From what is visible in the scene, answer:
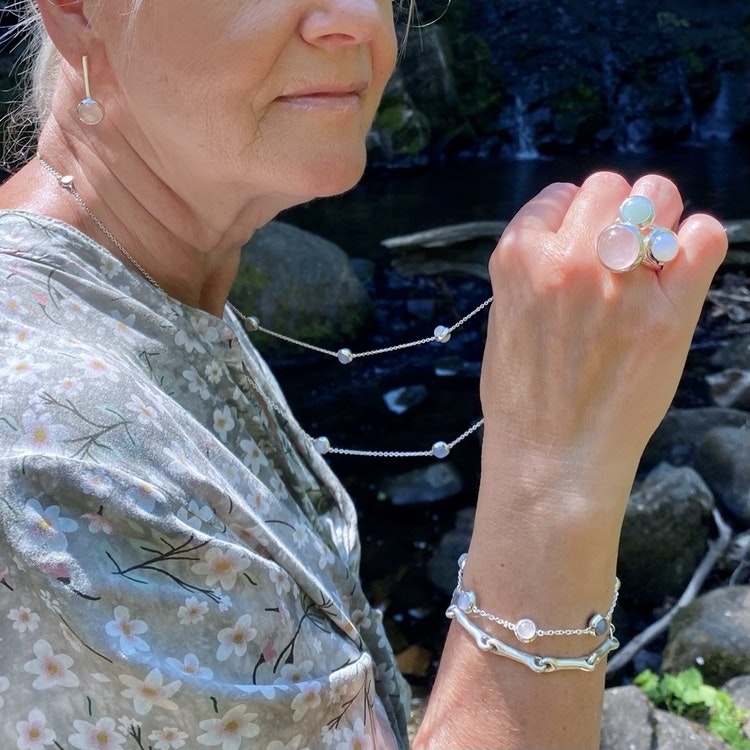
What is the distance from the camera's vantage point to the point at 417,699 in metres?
3.50

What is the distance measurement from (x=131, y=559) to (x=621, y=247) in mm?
600

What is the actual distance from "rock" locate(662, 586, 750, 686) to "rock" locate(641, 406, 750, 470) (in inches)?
53.3

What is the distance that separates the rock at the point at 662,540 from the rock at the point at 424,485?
1.09 metres

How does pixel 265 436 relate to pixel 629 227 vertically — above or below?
below

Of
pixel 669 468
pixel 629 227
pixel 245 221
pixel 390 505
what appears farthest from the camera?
pixel 390 505

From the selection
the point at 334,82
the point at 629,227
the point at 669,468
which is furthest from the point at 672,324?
the point at 669,468

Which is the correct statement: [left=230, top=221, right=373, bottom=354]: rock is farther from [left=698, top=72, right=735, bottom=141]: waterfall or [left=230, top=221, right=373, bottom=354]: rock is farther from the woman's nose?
[left=698, top=72, right=735, bottom=141]: waterfall

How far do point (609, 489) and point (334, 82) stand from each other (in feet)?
2.02

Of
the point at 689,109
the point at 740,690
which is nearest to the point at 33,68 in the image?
the point at 740,690

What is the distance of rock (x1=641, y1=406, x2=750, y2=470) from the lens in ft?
15.9

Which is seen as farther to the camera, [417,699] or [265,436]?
[417,699]

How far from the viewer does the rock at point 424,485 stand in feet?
15.8

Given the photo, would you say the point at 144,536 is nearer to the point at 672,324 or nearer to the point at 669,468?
the point at 672,324

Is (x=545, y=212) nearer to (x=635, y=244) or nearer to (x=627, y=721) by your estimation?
(x=635, y=244)
